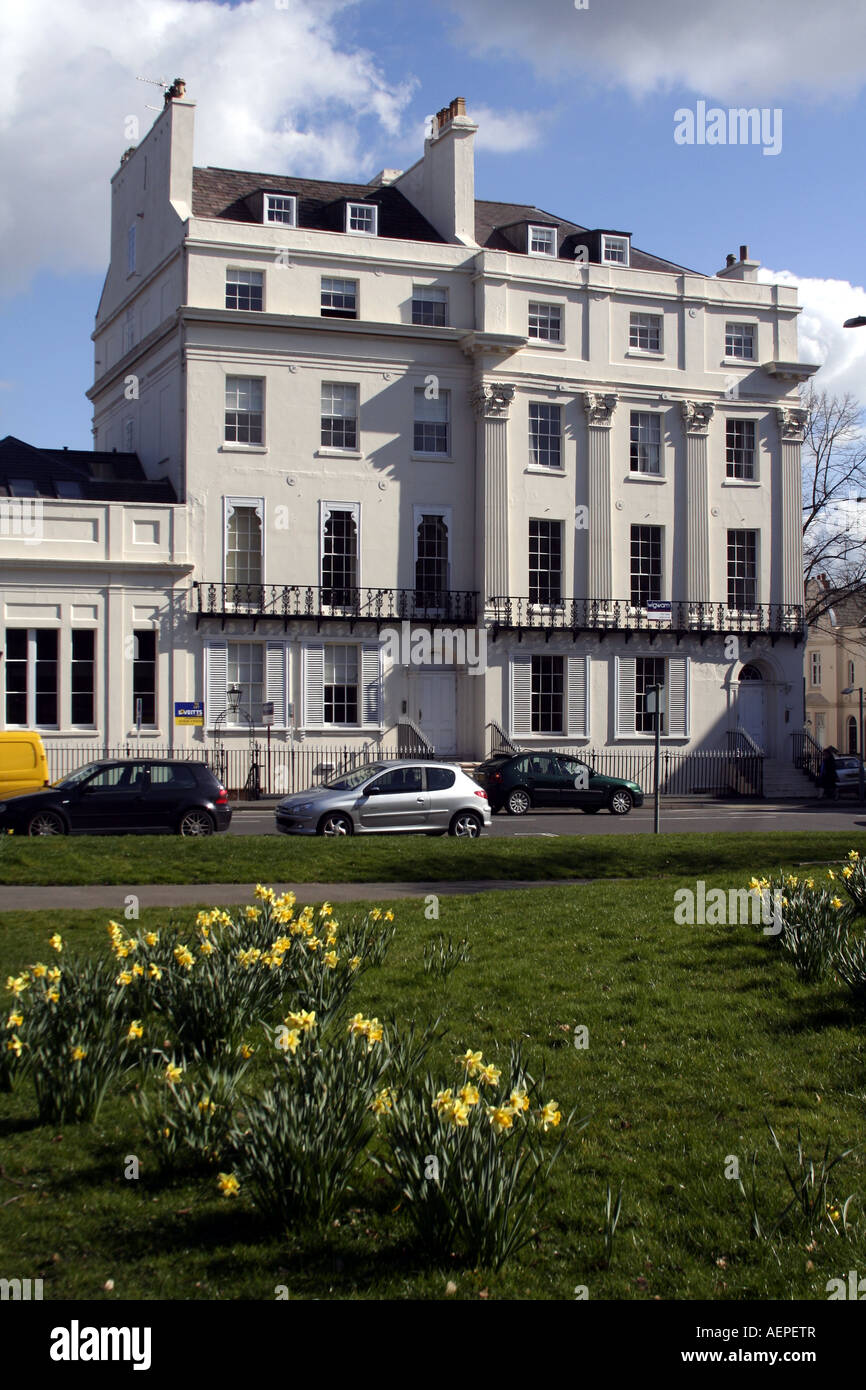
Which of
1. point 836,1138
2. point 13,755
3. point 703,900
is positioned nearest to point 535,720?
point 13,755

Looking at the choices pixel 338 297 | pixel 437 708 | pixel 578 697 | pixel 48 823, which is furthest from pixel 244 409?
pixel 48 823

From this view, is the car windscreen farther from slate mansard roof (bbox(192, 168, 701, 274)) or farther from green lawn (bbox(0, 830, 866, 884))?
slate mansard roof (bbox(192, 168, 701, 274))

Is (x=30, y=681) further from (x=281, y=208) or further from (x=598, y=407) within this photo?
(x=598, y=407)

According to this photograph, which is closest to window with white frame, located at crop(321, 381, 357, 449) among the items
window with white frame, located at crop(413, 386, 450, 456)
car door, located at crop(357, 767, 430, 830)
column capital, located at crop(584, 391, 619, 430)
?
window with white frame, located at crop(413, 386, 450, 456)

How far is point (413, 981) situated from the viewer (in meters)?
9.80

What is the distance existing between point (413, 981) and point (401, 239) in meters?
34.7

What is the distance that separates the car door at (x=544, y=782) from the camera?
108ft

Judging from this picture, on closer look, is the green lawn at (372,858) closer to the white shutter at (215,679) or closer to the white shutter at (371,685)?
the white shutter at (215,679)

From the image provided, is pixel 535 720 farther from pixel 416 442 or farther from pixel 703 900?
pixel 703 900

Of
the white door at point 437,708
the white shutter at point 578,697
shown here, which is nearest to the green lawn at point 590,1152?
the white door at point 437,708

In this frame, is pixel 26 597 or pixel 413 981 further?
pixel 26 597

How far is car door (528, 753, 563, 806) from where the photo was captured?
32.8 m

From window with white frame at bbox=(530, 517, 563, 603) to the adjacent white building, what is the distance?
0.07 metres
